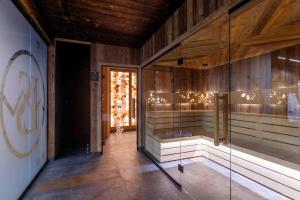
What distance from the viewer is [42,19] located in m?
2.62

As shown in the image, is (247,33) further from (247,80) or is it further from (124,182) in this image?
(124,182)

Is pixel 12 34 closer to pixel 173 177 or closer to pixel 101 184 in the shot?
pixel 101 184

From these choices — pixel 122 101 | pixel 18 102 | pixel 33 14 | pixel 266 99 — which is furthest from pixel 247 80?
pixel 18 102

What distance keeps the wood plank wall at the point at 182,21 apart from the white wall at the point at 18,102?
1968 mm

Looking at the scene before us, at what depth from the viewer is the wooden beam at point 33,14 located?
1.90 m

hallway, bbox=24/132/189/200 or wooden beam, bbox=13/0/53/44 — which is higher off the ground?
wooden beam, bbox=13/0/53/44

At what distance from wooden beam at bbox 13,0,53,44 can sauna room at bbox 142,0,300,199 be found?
6.52 feet

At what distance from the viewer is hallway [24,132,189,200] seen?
2113 mm

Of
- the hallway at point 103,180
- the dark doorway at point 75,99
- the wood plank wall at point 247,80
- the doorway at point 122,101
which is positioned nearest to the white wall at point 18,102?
the hallway at point 103,180

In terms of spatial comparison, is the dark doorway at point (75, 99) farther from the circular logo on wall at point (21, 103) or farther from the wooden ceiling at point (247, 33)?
the wooden ceiling at point (247, 33)

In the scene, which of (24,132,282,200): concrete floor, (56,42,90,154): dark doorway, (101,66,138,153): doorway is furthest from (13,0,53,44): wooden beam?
(101,66,138,153): doorway

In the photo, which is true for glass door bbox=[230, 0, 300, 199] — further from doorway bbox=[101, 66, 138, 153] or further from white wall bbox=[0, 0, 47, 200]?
doorway bbox=[101, 66, 138, 153]

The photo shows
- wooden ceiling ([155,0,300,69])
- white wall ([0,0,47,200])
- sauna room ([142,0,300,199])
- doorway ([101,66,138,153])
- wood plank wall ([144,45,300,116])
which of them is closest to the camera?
white wall ([0,0,47,200])

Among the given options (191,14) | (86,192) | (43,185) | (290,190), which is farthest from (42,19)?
(290,190)
